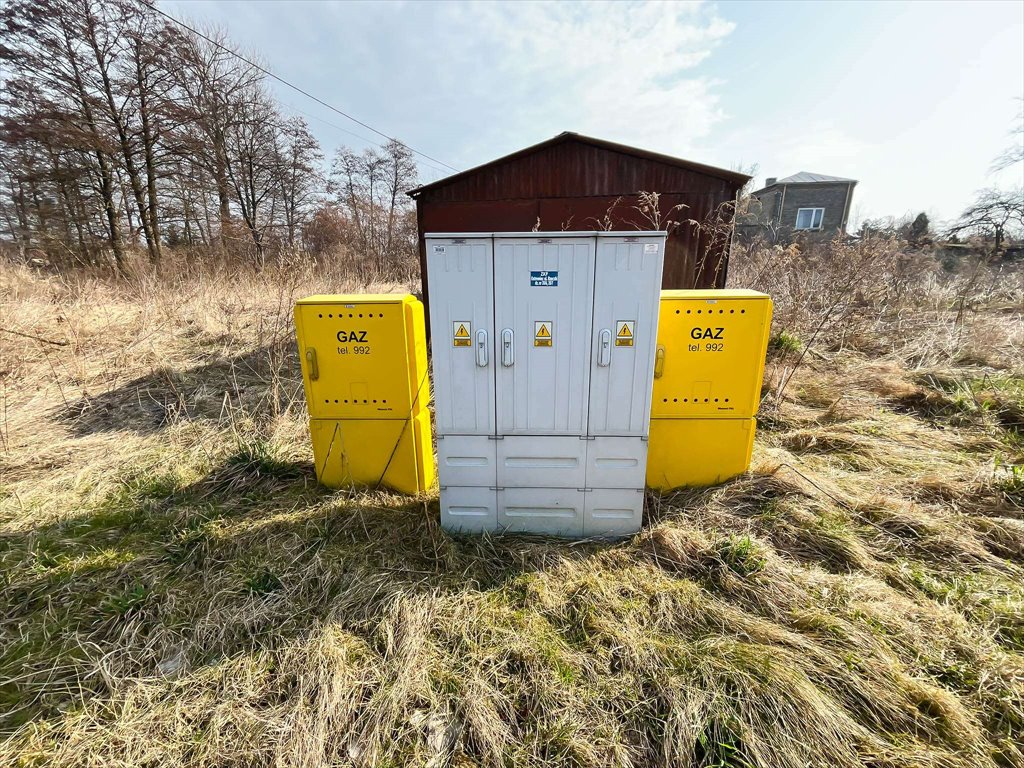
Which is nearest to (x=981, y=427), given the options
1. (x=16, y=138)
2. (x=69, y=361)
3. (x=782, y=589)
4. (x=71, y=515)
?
(x=782, y=589)

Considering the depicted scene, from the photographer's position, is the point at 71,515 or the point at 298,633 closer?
the point at 298,633

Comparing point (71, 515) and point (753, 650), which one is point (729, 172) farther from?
point (71, 515)

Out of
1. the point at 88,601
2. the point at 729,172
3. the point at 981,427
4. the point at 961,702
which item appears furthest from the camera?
the point at 729,172

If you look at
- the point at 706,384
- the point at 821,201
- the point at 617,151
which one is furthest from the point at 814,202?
the point at 706,384

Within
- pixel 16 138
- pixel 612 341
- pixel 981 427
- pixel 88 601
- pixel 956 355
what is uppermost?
pixel 16 138

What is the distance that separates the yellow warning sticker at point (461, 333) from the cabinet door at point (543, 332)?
0.58 feet

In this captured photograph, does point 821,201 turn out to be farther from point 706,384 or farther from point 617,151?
point 706,384

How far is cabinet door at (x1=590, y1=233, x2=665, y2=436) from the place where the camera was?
2373mm

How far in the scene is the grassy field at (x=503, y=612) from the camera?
161 centimetres

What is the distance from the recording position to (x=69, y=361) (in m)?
5.36

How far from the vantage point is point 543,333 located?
2.51m

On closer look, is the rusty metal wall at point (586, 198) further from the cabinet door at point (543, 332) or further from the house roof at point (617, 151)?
the cabinet door at point (543, 332)

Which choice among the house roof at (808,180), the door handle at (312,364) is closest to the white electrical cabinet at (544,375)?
the door handle at (312,364)

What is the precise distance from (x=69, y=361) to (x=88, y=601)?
4.95 meters
